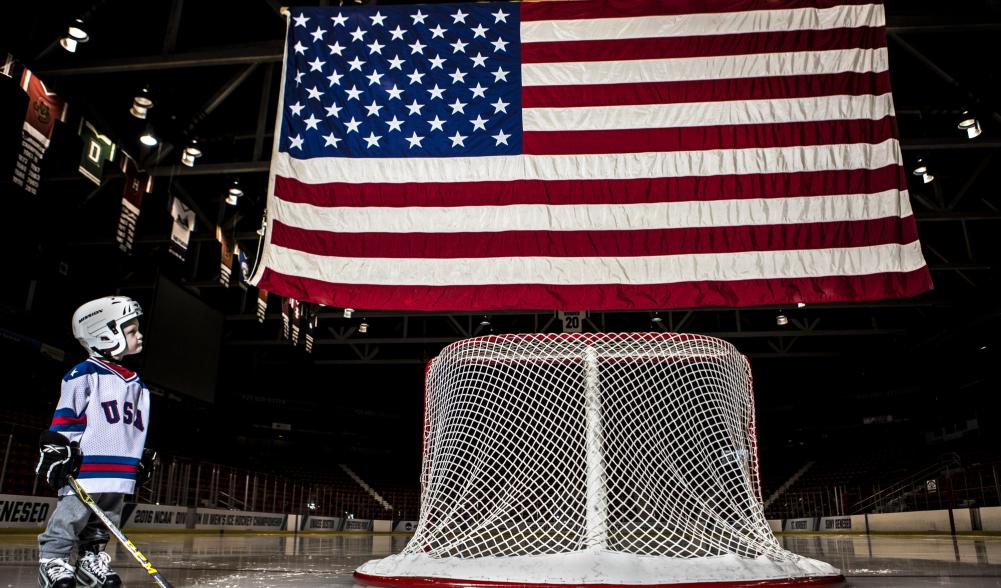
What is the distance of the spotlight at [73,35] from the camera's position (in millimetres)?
8305

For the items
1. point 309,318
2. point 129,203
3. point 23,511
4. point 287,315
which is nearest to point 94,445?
point 129,203

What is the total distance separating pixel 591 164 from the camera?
499 centimetres

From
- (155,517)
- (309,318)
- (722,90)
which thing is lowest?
(155,517)

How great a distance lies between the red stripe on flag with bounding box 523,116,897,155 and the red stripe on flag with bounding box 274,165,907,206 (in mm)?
254

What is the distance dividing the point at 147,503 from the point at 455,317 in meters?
10.1

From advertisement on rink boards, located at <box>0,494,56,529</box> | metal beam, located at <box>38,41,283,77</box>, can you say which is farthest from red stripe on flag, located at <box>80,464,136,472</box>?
advertisement on rink boards, located at <box>0,494,56,529</box>

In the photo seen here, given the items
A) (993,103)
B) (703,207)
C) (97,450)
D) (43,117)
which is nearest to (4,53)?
(43,117)

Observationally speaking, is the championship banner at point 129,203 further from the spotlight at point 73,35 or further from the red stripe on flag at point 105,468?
the red stripe on flag at point 105,468

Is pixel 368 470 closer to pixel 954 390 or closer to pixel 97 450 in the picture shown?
pixel 954 390

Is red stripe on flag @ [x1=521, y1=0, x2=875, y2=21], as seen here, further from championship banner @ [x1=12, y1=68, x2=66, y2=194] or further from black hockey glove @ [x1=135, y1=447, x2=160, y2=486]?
championship banner @ [x1=12, y1=68, x2=66, y2=194]

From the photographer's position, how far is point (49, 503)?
11672mm

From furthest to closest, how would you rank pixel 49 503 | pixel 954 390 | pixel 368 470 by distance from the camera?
pixel 368 470 → pixel 954 390 → pixel 49 503

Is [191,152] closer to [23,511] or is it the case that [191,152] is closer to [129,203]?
[129,203]

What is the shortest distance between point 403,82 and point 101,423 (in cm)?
334
